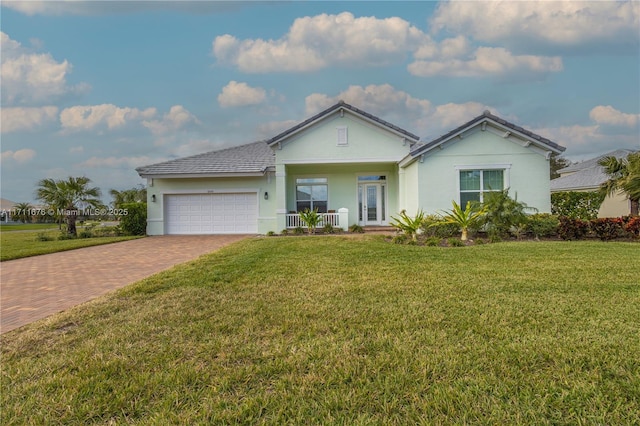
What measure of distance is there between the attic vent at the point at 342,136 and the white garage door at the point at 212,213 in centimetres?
560

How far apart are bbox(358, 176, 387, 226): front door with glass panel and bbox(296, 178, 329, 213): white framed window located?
210 centimetres

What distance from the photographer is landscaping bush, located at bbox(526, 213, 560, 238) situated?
12.3 metres

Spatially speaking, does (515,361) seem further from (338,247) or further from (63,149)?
(63,149)

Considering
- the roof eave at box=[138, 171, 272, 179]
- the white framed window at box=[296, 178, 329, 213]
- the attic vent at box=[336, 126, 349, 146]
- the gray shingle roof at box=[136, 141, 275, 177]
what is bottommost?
the white framed window at box=[296, 178, 329, 213]

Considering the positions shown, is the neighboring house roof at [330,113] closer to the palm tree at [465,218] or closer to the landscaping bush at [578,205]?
the palm tree at [465,218]

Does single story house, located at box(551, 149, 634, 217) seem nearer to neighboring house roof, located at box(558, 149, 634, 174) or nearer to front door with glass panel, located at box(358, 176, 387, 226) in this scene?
neighboring house roof, located at box(558, 149, 634, 174)

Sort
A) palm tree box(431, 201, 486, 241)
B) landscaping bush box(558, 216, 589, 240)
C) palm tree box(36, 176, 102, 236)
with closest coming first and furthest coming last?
landscaping bush box(558, 216, 589, 240)
palm tree box(431, 201, 486, 241)
palm tree box(36, 176, 102, 236)

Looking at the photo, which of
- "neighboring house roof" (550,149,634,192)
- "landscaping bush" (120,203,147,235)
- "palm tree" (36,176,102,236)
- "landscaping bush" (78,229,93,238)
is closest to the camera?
"palm tree" (36,176,102,236)

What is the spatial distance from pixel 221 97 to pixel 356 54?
340 inches

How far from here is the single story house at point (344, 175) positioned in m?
14.4

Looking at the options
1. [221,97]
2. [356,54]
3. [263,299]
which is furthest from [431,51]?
[263,299]

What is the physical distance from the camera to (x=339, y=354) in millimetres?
3254

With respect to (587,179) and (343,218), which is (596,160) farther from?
(343,218)

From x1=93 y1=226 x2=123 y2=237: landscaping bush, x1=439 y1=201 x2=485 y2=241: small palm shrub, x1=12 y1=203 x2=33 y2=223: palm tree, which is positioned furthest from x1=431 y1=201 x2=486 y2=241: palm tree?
x1=12 y1=203 x2=33 y2=223: palm tree
